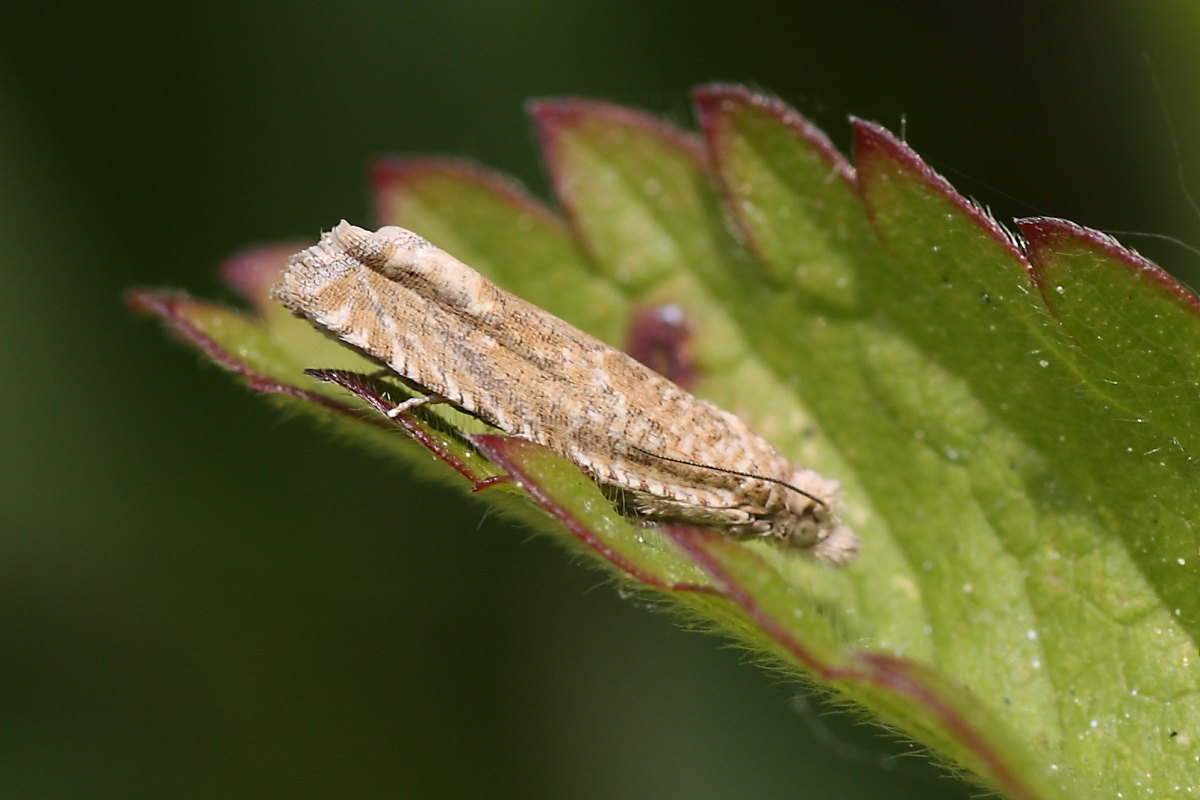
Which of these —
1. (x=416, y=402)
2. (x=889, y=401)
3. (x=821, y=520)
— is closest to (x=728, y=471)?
(x=821, y=520)

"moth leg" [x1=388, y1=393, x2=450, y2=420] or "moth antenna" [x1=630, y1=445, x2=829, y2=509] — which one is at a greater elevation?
"moth antenna" [x1=630, y1=445, x2=829, y2=509]

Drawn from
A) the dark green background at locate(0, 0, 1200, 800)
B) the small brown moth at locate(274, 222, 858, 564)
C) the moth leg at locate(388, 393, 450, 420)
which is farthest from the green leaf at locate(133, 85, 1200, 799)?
the dark green background at locate(0, 0, 1200, 800)

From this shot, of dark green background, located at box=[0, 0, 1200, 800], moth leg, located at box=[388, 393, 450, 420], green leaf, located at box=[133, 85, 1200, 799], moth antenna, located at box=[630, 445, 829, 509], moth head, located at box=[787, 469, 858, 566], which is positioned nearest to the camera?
green leaf, located at box=[133, 85, 1200, 799]

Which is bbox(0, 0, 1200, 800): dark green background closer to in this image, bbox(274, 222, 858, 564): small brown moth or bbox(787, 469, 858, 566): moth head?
bbox(787, 469, 858, 566): moth head

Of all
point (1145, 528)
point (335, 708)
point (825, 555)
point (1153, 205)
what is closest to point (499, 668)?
point (335, 708)

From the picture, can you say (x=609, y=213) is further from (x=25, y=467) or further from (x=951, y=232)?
(x=25, y=467)

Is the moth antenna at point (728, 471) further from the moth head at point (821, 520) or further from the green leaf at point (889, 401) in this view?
the green leaf at point (889, 401)

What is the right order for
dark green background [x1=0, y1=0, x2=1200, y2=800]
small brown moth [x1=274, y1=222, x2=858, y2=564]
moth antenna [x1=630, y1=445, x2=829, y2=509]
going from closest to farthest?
small brown moth [x1=274, y1=222, x2=858, y2=564] < moth antenna [x1=630, y1=445, x2=829, y2=509] < dark green background [x1=0, y1=0, x2=1200, y2=800]
